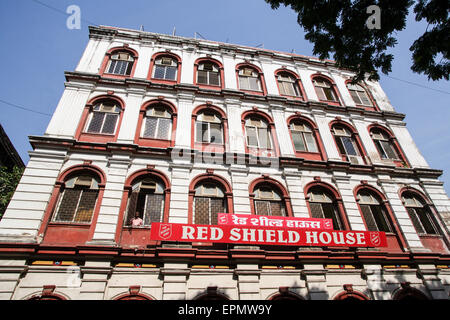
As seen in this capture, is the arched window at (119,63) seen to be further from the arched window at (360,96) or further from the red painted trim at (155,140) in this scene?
the arched window at (360,96)

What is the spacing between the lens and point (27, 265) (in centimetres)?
792

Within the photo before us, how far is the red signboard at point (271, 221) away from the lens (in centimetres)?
977

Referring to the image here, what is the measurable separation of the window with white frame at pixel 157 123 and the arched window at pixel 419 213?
12.5 m

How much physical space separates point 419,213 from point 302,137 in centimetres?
687

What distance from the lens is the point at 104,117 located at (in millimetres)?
12438

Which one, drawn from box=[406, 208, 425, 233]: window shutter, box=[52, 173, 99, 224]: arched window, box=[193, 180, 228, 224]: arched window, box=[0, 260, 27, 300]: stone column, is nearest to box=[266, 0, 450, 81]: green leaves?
box=[193, 180, 228, 224]: arched window

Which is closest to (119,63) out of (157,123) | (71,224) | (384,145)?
(157,123)

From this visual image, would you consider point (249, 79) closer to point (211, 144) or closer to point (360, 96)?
point (211, 144)

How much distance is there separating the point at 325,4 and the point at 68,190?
11073mm

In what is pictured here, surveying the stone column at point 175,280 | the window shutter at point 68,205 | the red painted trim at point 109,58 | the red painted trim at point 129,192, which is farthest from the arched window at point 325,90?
the window shutter at point 68,205

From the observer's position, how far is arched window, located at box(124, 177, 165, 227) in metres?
9.90

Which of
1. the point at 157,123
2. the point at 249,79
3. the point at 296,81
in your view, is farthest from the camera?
the point at 296,81

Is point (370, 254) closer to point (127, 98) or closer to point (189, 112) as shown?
point (189, 112)

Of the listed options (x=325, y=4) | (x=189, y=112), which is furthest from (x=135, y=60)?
(x=325, y=4)
